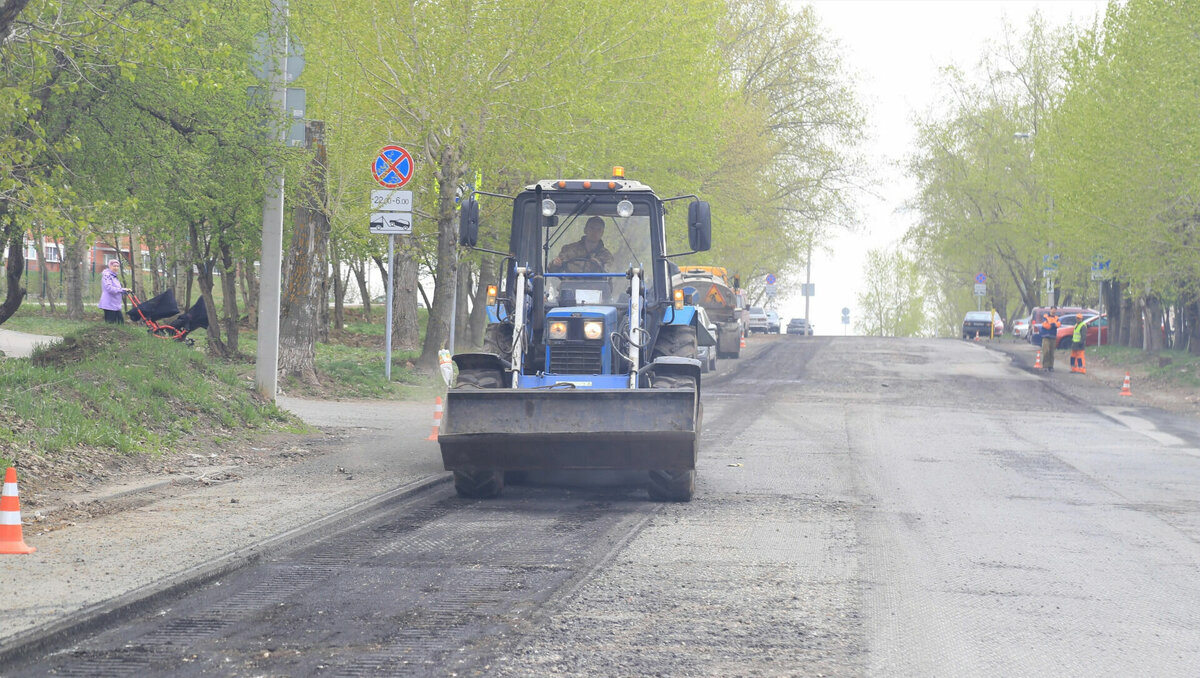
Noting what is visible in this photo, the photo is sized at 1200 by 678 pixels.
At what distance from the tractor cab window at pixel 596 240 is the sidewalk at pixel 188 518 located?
2.43m

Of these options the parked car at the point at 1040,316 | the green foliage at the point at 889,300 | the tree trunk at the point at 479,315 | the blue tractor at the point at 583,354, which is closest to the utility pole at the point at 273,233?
the blue tractor at the point at 583,354

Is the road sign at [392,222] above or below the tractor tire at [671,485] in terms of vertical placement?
above

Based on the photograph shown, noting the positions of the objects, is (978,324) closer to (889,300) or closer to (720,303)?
(720,303)

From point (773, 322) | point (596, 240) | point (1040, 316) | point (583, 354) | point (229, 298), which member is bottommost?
point (773, 322)

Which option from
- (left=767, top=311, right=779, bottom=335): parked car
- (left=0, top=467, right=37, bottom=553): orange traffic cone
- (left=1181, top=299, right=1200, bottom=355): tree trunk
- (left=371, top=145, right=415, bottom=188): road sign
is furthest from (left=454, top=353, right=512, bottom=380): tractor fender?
(left=767, top=311, right=779, bottom=335): parked car

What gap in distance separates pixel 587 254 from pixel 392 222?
→ 7.41 m

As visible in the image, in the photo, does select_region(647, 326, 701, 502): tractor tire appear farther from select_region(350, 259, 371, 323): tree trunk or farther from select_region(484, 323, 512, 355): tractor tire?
select_region(350, 259, 371, 323): tree trunk

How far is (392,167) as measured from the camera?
719 inches

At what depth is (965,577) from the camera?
25.0ft

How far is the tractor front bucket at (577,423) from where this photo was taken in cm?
998

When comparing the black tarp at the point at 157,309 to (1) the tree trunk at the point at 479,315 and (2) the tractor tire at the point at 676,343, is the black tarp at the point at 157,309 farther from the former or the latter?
(2) the tractor tire at the point at 676,343

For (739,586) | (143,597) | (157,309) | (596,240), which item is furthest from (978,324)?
(143,597)

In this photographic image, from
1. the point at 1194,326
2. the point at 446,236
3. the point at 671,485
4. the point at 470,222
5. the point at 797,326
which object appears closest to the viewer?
the point at 671,485

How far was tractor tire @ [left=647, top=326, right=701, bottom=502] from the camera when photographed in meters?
10.5
